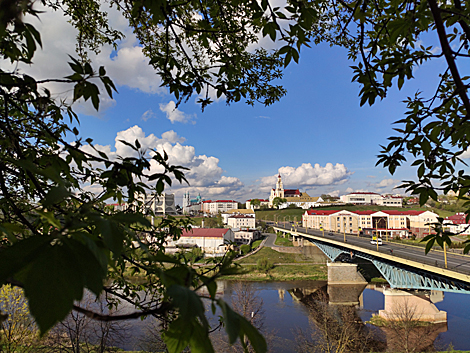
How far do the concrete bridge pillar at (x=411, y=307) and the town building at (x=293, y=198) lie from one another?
8057 cm

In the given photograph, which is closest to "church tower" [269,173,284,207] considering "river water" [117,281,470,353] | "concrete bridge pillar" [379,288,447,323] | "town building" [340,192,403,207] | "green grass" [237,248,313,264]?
"town building" [340,192,403,207]

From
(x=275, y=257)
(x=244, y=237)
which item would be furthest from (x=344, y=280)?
(x=244, y=237)

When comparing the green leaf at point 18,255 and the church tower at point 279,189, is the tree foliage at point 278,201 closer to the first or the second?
the church tower at point 279,189

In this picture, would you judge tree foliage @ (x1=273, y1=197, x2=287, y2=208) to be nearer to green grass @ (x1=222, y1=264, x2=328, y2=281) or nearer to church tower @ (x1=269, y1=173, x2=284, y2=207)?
church tower @ (x1=269, y1=173, x2=284, y2=207)

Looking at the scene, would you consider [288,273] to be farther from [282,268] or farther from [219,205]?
[219,205]

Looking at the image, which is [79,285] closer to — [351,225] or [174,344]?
[174,344]

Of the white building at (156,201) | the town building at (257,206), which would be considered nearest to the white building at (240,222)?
the town building at (257,206)

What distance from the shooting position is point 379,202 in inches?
3979

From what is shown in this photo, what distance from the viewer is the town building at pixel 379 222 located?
50344mm

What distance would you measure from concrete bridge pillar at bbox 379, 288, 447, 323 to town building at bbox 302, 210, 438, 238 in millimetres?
24398

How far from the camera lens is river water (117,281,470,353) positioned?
2122cm

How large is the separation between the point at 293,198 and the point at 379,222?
209ft

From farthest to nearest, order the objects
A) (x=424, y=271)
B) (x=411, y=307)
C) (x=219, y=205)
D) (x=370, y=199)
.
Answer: (x=219, y=205) → (x=370, y=199) → (x=411, y=307) → (x=424, y=271)

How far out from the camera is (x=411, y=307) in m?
25.3
